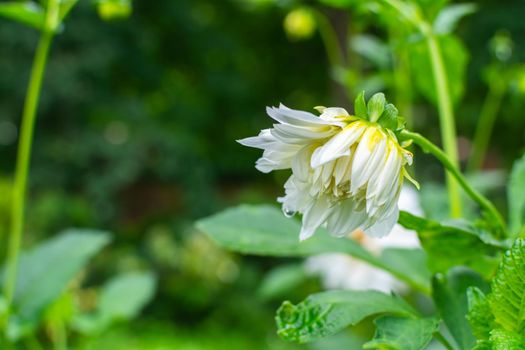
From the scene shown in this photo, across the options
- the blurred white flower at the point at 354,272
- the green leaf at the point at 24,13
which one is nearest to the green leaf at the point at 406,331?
the green leaf at the point at 24,13

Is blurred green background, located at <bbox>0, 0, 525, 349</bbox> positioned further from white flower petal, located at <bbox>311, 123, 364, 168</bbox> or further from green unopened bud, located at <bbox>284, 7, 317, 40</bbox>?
white flower petal, located at <bbox>311, 123, 364, 168</bbox>

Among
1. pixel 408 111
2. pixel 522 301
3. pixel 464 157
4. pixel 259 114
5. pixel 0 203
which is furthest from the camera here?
pixel 259 114

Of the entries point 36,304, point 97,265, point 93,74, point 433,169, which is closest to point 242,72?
point 93,74

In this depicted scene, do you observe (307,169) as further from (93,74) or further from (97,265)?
(93,74)

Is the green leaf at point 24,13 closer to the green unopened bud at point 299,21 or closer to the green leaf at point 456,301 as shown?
the green leaf at point 456,301

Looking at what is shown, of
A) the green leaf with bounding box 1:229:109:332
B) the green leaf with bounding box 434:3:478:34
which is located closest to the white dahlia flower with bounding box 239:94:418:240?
the green leaf with bounding box 434:3:478:34

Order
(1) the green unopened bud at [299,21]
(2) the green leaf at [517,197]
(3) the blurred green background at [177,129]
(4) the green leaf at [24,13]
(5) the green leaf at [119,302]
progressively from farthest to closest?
(3) the blurred green background at [177,129], (1) the green unopened bud at [299,21], (5) the green leaf at [119,302], (4) the green leaf at [24,13], (2) the green leaf at [517,197]

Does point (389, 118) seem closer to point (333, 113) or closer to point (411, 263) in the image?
point (333, 113)
